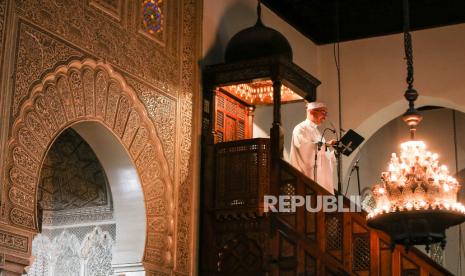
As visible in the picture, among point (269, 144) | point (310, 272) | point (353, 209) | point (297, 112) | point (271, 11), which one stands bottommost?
point (310, 272)

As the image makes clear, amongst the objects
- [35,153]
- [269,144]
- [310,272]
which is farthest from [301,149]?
[35,153]

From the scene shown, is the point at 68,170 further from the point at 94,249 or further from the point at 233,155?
the point at 233,155

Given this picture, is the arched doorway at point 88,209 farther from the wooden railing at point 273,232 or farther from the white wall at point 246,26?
the white wall at point 246,26

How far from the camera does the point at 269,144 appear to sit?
32.2 feet

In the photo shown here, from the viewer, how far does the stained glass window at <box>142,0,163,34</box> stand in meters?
9.57

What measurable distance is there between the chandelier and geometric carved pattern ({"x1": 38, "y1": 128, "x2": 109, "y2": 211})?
157 inches

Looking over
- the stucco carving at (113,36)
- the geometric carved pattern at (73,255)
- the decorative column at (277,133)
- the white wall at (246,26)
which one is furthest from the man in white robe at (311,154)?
the geometric carved pattern at (73,255)

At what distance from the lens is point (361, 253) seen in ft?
31.0

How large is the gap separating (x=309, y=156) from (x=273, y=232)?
1.27 m

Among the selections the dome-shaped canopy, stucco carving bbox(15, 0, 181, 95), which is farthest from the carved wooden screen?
stucco carving bbox(15, 0, 181, 95)

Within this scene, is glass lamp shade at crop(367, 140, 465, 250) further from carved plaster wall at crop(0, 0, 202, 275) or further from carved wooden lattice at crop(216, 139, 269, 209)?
carved plaster wall at crop(0, 0, 202, 275)

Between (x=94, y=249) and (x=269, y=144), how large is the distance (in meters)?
2.67

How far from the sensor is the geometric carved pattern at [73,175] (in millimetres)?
10414

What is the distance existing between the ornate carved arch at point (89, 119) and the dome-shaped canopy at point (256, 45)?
1589 mm
